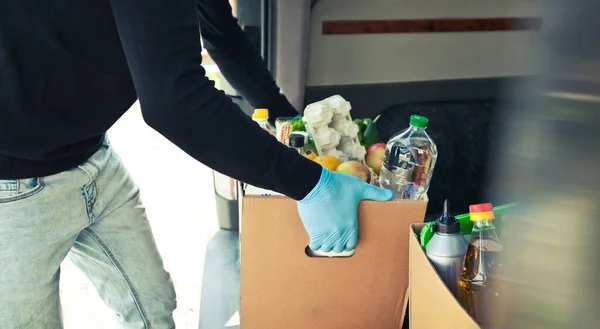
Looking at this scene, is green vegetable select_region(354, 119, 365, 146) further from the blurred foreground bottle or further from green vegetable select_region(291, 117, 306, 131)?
the blurred foreground bottle

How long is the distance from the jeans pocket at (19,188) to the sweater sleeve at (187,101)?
0.96 feet

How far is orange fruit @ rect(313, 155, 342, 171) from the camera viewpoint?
1.29 metres

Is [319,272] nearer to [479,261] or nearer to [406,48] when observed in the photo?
[479,261]

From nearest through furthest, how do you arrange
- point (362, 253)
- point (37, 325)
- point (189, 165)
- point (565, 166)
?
1. point (565, 166)
2. point (37, 325)
3. point (362, 253)
4. point (189, 165)

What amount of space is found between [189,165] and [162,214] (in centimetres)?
63

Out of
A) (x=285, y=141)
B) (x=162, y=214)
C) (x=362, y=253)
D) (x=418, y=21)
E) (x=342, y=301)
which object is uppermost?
(x=418, y=21)

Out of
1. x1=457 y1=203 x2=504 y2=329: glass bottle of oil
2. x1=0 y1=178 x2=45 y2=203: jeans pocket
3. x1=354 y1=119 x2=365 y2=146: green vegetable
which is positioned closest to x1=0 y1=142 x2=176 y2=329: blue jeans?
x1=0 y1=178 x2=45 y2=203: jeans pocket

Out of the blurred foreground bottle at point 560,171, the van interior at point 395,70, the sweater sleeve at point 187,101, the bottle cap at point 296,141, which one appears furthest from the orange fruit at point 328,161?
the blurred foreground bottle at point 560,171

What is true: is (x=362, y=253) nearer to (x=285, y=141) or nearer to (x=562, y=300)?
(x=285, y=141)

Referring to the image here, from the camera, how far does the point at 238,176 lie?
959mm

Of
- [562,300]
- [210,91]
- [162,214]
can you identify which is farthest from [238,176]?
[162,214]

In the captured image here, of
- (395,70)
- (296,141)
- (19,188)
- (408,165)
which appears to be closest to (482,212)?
(408,165)

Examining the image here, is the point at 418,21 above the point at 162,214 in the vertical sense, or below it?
above

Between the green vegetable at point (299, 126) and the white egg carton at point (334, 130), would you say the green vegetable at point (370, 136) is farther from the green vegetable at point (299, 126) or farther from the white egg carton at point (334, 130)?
the green vegetable at point (299, 126)
